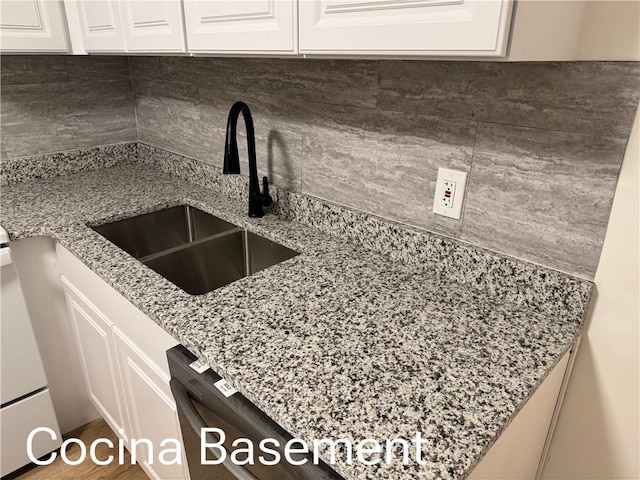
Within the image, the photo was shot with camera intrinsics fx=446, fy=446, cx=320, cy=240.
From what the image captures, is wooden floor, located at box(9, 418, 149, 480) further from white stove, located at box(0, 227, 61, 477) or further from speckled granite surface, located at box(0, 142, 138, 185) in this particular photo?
speckled granite surface, located at box(0, 142, 138, 185)

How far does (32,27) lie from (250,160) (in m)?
0.83

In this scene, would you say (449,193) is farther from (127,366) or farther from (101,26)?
(101,26)

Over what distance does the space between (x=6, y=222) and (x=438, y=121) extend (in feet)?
4.42

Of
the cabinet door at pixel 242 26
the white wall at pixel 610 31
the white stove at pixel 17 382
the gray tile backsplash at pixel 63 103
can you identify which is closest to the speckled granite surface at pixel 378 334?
the white stove at pixel 17 382

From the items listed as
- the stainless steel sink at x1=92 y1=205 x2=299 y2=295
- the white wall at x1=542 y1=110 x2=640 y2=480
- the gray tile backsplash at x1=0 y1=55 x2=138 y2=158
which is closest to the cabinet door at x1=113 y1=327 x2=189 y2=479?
the stainless steel sink at x1=92 y1=205 x2=299 y2=295

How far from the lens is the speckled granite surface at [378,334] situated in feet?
2.26

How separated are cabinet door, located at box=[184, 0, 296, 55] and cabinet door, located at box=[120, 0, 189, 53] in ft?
0.13

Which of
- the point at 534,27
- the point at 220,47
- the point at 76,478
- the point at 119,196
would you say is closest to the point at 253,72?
the point at 220,47

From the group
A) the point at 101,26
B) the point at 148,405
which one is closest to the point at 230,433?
the point at 148,405

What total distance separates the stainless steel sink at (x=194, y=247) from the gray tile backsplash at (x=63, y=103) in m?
0.67

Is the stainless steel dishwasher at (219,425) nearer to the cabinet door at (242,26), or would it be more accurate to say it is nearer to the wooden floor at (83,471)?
the cabinet door at (242,26)

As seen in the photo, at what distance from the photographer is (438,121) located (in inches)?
41.0

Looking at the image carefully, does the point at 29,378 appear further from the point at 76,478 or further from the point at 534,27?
the point at 534,27

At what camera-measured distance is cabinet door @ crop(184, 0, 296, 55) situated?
87 centimetres
